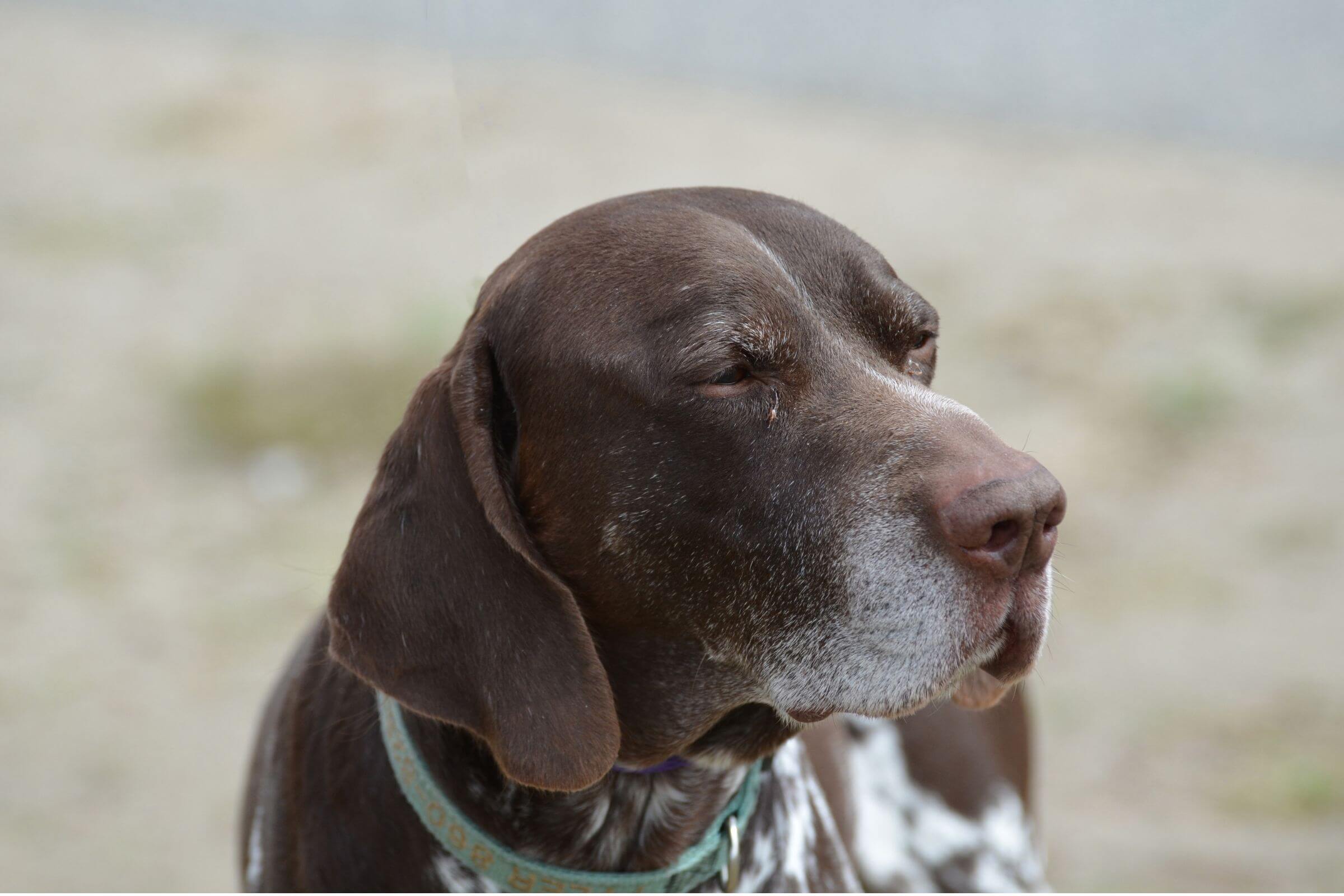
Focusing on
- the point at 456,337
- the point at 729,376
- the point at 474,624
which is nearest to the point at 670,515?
the point at 729,376

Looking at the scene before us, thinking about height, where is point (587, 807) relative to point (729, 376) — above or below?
below

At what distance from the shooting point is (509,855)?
99.3 inches

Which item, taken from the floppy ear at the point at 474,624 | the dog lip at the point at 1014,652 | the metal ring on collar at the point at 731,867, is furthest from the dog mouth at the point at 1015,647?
the floppy ear at the point at 474,624

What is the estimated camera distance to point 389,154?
1177 centimetres

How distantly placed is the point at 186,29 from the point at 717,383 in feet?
46.2

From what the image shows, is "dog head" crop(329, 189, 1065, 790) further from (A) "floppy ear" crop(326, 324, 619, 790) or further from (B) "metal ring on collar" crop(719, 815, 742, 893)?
(B) "metal ring on collar" crop(719, 815, 742, 893)

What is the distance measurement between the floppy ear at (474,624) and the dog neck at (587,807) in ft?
0.59

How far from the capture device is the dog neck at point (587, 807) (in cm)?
254

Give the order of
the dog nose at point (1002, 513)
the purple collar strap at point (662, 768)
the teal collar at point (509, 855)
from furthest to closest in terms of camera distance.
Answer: the purple collar strap at point (662, 768)
the teal collar at point (509, 855)
the dog nose at point (1002, 513)

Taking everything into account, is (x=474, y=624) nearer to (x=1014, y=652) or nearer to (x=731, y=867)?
(x=731, y=867)

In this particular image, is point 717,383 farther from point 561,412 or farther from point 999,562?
point 999,562

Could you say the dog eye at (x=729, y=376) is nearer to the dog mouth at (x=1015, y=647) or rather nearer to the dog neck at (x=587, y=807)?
the dog mouth at (x=1015, y=647)

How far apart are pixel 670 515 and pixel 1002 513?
0.58m

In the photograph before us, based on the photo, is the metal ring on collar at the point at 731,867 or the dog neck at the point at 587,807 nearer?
the dog neck at the point at 587,807
